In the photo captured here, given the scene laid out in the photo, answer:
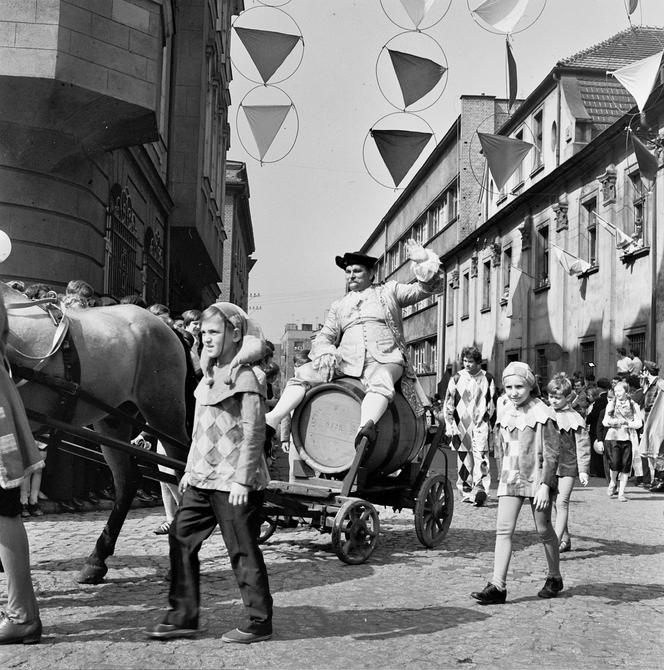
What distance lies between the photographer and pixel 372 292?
7.63 meters

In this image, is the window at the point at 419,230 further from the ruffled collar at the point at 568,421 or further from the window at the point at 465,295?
the ruffled collar at the point at 568,421

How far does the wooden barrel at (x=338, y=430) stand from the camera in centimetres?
711

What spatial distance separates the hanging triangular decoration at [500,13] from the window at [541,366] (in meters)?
20.7

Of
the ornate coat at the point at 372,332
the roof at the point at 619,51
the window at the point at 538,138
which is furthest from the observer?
the window at the point at 538,138

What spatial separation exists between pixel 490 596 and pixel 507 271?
2849cm

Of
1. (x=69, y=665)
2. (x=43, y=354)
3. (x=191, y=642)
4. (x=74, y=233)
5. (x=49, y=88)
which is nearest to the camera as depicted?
(x=69, y=665)

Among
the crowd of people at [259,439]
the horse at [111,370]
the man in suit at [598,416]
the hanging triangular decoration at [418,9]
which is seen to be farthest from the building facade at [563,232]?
the horse at [111,370]

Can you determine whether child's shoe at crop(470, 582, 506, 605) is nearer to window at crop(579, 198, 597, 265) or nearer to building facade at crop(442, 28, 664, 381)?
building facade at crop(442, 28, 664, 381)

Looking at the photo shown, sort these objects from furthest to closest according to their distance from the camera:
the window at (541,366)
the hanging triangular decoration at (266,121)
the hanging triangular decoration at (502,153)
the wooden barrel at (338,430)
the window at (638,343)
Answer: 1. the window at (541,366)
2. the window at (638,343)
3. the hanging triangular decoration at (502,153)
4. the hanging triangular decoration at (266,121)
5. the wooden barrel at (338,430)

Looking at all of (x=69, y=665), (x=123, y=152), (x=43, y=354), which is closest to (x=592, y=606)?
(x=69, y=665)

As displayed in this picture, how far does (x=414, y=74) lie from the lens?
8.53 meters

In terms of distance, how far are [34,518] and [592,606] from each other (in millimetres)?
5177

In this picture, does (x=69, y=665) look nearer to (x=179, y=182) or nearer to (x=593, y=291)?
(x=179, y=182)

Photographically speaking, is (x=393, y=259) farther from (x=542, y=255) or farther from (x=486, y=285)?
(x=542, y=255)
